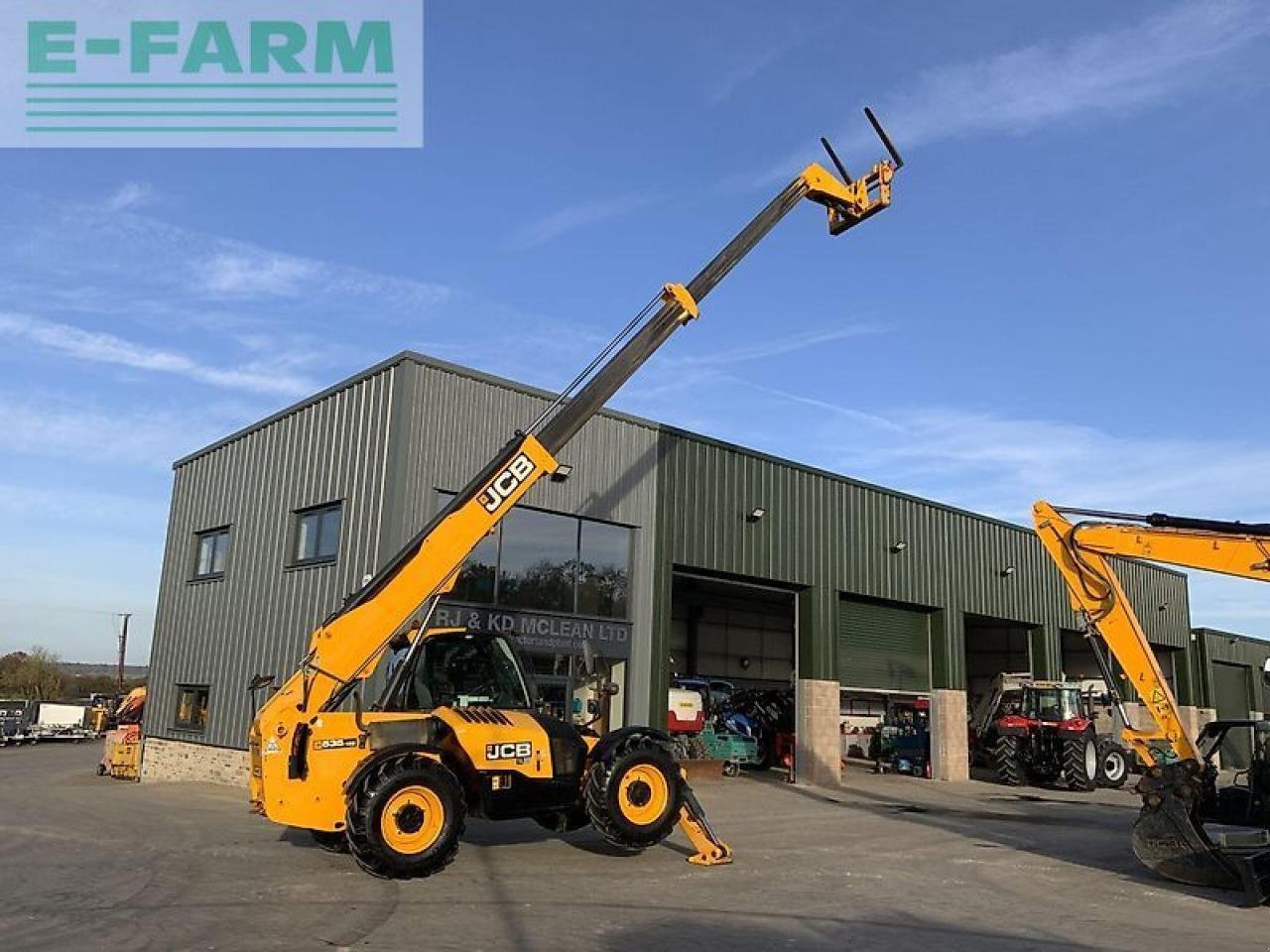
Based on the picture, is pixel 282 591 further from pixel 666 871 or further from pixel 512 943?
pixel 512 943

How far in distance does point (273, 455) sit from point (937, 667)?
17384 millimetres

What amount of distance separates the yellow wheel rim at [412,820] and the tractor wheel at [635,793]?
1.77 meters

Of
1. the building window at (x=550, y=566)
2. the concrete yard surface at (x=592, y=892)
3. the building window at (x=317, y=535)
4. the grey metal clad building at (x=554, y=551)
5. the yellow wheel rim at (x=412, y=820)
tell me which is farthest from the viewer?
the building window at (x=317, y=535)

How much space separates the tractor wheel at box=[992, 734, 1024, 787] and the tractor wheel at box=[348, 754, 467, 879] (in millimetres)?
18919

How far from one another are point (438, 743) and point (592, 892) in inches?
82.3

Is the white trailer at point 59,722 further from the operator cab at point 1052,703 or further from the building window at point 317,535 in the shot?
the operator cab at point 1052,703

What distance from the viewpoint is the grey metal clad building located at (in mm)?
17312

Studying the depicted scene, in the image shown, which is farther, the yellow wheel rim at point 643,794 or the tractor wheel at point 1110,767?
the tractor wheel at point 1110,767

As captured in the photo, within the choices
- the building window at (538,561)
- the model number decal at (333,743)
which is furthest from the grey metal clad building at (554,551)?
the model number decal at (333,743)

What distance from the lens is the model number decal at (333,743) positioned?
30.8 feet

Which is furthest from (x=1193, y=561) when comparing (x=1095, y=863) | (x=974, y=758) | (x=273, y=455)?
(x=974, y=758)

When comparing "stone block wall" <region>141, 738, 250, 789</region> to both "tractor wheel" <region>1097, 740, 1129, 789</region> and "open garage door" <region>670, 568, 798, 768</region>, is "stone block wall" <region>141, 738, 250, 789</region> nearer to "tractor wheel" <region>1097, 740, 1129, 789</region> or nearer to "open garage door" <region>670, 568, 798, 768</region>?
"open garage door" <region>670, 568, 798, 768</region>

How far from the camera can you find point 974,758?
97.6ft

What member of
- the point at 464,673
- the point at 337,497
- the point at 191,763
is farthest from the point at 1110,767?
the point at 191,763
